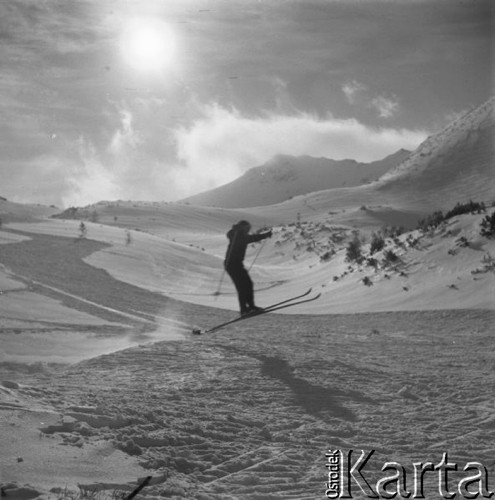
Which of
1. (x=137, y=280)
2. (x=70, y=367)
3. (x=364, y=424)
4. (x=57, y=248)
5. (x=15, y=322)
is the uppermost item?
(x=57, y=248)

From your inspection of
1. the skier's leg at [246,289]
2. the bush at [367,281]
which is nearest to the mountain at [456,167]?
the bush at [367,281]

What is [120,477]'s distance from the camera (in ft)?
11.6

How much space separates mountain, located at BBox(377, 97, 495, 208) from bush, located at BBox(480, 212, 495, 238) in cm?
2729

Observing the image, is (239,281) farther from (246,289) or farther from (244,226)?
(244,226)

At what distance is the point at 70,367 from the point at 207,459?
396cm

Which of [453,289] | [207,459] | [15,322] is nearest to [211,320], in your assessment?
[15,322]

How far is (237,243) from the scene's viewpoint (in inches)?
384

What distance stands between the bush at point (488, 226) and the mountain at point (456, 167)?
27.3 metres

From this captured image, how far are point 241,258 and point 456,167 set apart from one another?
44849mm

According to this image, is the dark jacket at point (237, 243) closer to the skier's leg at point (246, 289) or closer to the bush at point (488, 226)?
the skier's leg at point (246, 289)

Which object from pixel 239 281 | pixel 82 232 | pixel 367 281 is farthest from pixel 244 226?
pixel 82 232

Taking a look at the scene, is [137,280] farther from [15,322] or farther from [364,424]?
[364,424]

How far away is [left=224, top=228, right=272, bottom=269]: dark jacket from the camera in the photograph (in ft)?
30.9

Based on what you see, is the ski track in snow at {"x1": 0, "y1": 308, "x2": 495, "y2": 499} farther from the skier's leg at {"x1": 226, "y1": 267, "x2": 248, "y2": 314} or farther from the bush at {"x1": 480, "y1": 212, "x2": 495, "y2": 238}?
the bush at {"x1": 480, "y1": 212, "x2": 495, "y2": 238}
